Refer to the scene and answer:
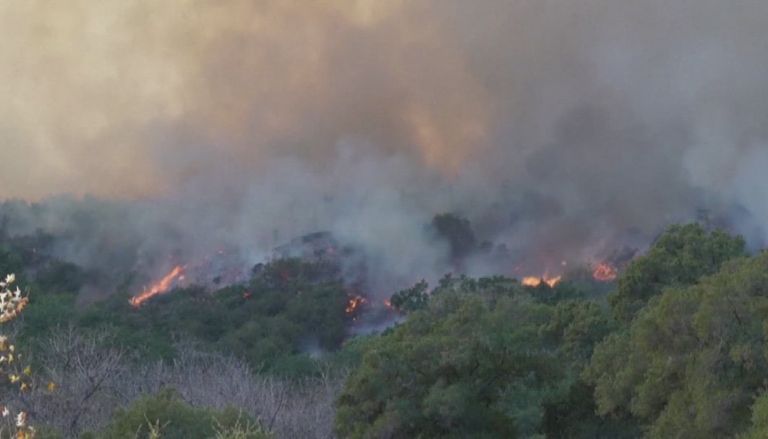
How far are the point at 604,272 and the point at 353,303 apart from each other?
800 inches

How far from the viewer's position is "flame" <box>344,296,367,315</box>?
72188 millimetres

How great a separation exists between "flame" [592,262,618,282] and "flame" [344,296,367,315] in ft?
59.5

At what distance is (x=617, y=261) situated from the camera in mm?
80375

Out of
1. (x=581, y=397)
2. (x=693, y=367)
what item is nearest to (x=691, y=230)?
(x=581, y=397)

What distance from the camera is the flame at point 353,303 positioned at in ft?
237

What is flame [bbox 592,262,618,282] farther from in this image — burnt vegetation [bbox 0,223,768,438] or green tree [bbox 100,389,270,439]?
green tree [bbox 100,389,270,439]

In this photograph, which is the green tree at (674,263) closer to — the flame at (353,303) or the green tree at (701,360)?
the green tree at (701,360)

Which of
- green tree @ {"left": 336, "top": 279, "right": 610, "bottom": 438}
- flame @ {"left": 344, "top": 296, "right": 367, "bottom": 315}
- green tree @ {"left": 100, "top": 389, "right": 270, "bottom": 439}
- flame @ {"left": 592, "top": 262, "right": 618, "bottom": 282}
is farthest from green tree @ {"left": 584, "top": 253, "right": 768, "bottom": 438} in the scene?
flame @ {"left": 592, "top": 262, "right": 618, "bottom": 282}

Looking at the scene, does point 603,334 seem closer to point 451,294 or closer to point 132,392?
point 451,294

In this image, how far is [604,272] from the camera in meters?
80.0

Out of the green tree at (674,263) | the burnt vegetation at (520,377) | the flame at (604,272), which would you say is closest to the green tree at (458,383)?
the burnt vegetation at (520,377)

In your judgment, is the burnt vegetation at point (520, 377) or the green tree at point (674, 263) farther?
the green tree at point (674, 263)

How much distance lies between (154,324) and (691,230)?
40.9 meters

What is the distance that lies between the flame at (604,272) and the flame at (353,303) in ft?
59.5
